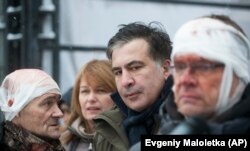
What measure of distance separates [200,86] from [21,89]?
Result: 4.92ft

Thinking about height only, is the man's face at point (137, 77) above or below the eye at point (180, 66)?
below

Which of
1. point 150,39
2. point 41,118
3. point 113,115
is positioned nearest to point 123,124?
point 113,115

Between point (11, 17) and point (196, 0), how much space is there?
141 centimetres

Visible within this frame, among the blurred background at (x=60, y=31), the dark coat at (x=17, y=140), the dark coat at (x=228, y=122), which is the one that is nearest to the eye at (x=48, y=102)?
the dark coat at (x=17, y=140)

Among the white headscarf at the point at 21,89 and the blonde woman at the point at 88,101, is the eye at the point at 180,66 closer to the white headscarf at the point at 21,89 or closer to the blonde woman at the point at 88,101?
the white headscarf at the point at 21,89

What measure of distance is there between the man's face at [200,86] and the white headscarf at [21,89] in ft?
4.64

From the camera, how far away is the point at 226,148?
2154 mm

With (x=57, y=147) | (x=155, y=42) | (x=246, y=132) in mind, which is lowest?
(x=57, y=147)

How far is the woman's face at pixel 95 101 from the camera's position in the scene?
3.72 meters

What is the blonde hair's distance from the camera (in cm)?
→ 372

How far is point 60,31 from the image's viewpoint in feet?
17.3

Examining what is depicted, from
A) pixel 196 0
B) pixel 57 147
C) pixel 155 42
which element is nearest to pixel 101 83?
pixel 57 147

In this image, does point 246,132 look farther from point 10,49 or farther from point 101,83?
point 10,49

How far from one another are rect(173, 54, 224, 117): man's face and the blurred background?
284cm
